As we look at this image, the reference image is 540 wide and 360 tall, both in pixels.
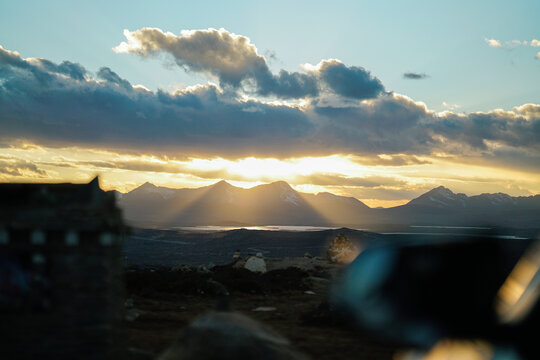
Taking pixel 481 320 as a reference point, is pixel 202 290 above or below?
below

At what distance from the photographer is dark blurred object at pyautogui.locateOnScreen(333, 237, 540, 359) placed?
26.3 feet

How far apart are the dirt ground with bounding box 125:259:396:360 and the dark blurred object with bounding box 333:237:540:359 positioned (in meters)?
0.85

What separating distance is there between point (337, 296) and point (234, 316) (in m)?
6.27

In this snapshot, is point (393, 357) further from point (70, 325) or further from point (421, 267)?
point (70, 325)

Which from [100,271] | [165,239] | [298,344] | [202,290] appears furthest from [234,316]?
[165,239]

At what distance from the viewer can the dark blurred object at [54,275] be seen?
219 inches

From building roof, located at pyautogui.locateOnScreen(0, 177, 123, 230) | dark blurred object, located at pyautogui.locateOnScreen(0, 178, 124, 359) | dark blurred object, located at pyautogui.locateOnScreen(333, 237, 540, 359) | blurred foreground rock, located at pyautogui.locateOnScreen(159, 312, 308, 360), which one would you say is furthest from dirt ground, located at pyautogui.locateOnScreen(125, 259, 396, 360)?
building roof, located at pyautogui.locateOnScreen(0, 177, 123, 230)

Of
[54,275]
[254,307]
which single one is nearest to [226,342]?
[54,275]

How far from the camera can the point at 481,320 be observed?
830 centimetres

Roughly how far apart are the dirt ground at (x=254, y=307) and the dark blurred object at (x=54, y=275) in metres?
1.96

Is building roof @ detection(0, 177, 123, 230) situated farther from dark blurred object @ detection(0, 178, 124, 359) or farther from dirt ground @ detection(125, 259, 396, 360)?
dirt ground @ detection(125, 259, 396, 360)

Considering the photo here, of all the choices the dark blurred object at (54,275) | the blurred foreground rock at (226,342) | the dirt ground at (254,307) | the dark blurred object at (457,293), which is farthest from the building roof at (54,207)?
the dark blurred object at (457,293)

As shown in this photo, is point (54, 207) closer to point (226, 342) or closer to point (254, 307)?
point (226, 342)

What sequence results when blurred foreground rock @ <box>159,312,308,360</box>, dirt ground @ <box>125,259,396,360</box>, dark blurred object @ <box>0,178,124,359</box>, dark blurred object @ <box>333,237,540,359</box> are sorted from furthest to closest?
1. dirt ground @ <box>125,259,396,360</box>
2. dark blurred object @ <box>333,237,540,359</box>
3. blurred foreground rock @ <box>159,312,308,360</box>
4. dark blurred object @ <box>0,178,124,359</box>
